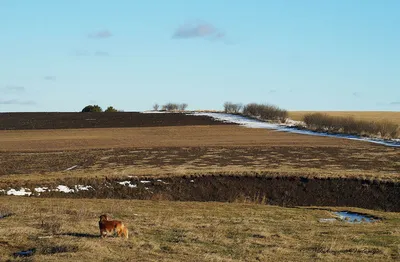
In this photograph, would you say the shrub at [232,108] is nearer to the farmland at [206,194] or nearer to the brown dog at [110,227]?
the farmland at [206,194]

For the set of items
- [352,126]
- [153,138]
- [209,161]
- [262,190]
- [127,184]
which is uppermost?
[352,126]

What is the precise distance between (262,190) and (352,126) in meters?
45.4

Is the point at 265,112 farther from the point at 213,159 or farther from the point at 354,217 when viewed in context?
the point at 354,217

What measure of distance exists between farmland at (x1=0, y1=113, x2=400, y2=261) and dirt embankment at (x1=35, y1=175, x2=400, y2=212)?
64 millimetres

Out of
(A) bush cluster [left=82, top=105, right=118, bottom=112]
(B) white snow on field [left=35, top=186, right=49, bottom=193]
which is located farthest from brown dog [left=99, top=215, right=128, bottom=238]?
(A) bush cluster [left=82, top=105, right=118, bottom=112]

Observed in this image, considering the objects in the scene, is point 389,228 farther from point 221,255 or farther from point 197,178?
point 197,178

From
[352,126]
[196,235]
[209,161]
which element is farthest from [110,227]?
[352,126]

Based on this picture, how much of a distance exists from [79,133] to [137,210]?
59717 millimetres

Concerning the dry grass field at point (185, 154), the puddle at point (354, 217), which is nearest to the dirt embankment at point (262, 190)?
the dry grass field at point (185, 154)

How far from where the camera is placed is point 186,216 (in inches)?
917

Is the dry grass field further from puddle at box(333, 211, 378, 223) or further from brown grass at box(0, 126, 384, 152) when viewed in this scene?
puddle at box(333, 211, 378, 223)

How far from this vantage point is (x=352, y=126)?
7838 cm

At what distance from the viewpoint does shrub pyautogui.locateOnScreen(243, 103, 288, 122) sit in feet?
358

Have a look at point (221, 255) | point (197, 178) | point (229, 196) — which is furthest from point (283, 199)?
point (221, 255)
